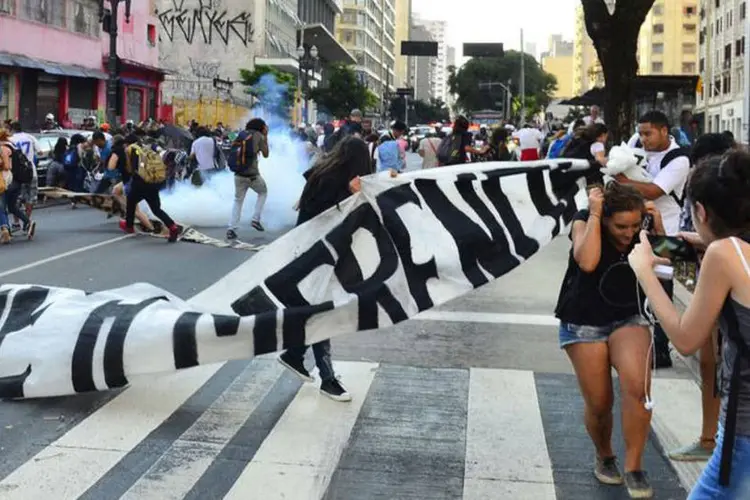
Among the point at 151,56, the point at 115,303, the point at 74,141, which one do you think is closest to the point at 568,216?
the point at 115,303

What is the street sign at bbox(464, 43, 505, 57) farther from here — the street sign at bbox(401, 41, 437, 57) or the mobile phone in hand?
the mobile phone in hand

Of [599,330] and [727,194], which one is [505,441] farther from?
[727,194]

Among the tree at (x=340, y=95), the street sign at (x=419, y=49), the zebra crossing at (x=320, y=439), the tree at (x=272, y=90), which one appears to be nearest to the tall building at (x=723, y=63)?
the street sign at (x=419, y=49)

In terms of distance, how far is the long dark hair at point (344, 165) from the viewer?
6.64 meters

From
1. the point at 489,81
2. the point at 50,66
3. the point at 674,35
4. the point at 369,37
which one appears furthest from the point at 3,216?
the point at 369,37

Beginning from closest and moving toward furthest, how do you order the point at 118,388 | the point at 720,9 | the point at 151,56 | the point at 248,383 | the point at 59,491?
1. the point at 59,491
2. the point at 118,388
3. the point at 248,383
4. the point at 151,56
5. the point at 720,9

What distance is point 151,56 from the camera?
168 feet

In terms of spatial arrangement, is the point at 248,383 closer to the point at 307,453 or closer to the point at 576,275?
the point at 307,453

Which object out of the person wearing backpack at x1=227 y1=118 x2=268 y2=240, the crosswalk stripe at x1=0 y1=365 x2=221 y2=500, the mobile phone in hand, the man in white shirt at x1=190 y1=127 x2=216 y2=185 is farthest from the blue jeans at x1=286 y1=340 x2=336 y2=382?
the man in white shirt at x1=190 y1=127 x2=216 y2=185

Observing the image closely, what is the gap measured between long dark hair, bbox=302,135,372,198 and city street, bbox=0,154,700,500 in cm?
143

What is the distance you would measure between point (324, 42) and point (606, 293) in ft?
310

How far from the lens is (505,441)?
5.75 meters

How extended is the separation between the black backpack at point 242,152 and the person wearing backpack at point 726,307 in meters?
12.3

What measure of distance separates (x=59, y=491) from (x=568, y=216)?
3.73 meters
